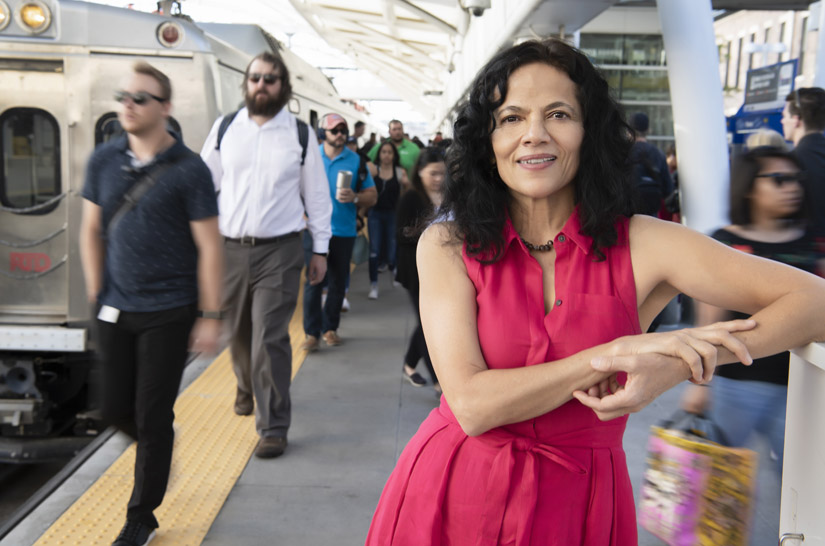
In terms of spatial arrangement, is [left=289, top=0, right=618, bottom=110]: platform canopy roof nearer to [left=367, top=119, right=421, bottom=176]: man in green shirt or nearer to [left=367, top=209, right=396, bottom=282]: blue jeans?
[left=367, top=119, right=421, bottom=176]: man in green shirt

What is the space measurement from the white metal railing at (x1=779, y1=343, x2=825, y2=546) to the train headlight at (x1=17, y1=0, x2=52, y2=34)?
18.9 feet

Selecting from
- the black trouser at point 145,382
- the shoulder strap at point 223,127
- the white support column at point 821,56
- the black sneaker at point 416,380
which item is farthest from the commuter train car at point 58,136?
the white support column at point 821,56

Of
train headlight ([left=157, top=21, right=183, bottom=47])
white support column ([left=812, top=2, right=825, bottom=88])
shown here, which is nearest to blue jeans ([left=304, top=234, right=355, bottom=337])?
train headlight ([left=157, top=21, right=183, bottom=47])

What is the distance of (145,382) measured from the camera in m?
3.34

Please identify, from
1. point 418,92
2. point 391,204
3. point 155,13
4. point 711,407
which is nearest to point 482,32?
point 391,204

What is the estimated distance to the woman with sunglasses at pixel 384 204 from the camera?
996 centimetres

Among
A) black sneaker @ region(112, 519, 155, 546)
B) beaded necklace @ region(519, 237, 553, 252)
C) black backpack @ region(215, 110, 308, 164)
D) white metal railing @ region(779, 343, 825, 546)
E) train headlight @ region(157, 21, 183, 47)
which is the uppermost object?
train headlight @ region(157, 21, 183, 47)

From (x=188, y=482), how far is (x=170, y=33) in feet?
11.5

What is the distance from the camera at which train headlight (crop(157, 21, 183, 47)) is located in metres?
6.07

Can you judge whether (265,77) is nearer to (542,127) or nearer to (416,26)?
(542,127)

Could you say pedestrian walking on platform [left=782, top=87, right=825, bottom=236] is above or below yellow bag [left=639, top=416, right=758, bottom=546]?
above

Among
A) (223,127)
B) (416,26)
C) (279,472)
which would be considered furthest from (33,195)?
(416,26)

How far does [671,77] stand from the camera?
663 centimetres

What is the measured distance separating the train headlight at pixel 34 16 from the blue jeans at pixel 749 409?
204 inches
